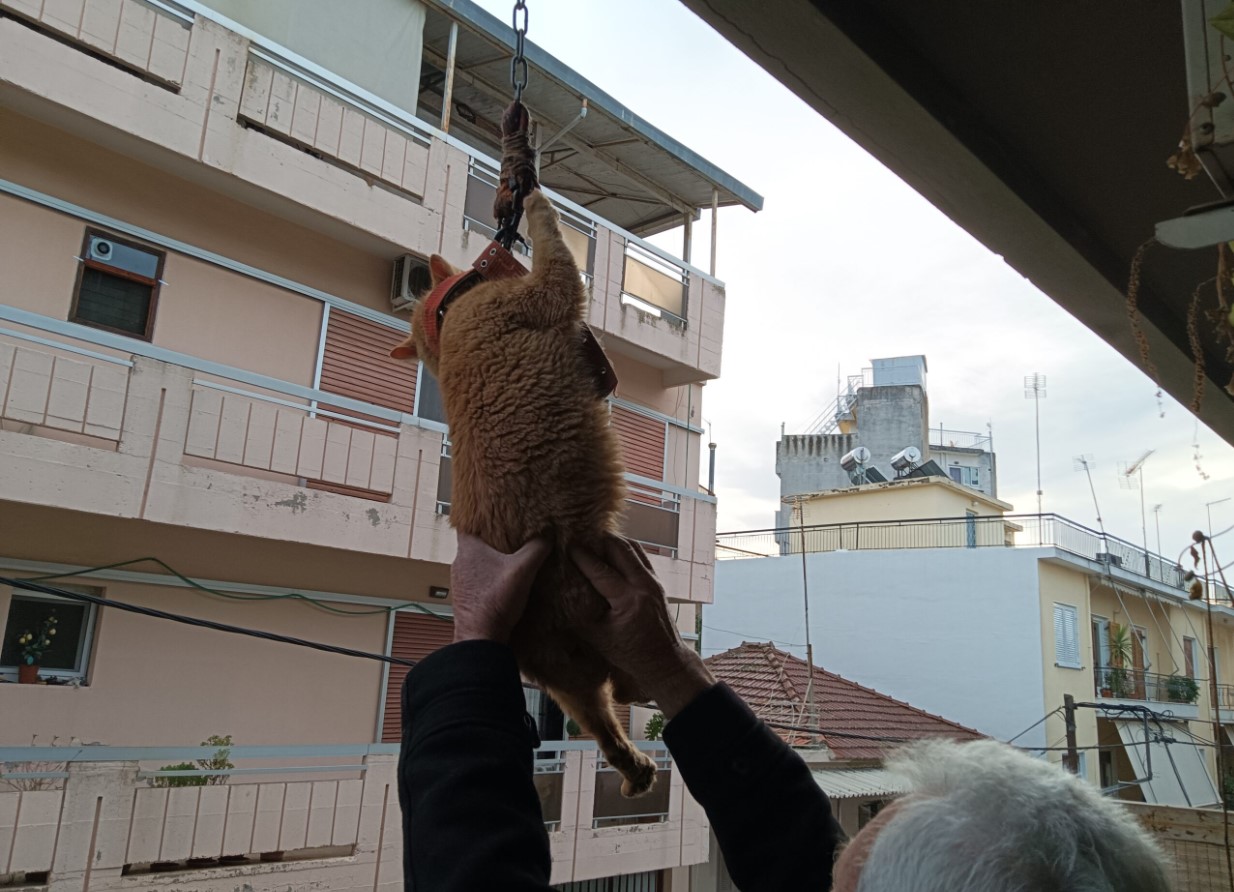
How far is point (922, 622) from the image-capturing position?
14.8 metres

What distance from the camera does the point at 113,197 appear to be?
5746mm

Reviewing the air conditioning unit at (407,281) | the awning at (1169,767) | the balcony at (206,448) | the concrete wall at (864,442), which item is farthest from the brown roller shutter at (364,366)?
the concrete wall at (864,442)

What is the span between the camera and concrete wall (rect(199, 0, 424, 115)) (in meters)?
6.67

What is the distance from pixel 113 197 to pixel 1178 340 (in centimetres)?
595

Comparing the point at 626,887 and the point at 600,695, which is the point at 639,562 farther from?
the point at 626,887

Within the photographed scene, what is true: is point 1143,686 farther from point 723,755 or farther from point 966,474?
point 723,755

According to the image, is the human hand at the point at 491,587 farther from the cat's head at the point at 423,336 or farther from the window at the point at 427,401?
the window at the point at 427,401

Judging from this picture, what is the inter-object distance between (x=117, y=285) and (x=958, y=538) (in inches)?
543

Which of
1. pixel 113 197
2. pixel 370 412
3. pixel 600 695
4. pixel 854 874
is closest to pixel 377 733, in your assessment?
pixel 370 412

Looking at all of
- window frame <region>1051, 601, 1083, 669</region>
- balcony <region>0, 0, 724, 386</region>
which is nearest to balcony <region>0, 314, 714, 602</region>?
balcony <region>0, 0, 724, 386</region>

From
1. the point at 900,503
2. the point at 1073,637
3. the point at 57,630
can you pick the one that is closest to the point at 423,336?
the point at 57,630

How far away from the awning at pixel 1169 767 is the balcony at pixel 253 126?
13.1 m

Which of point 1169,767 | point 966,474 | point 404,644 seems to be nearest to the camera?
point 404,644

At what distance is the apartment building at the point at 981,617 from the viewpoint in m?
14.0
